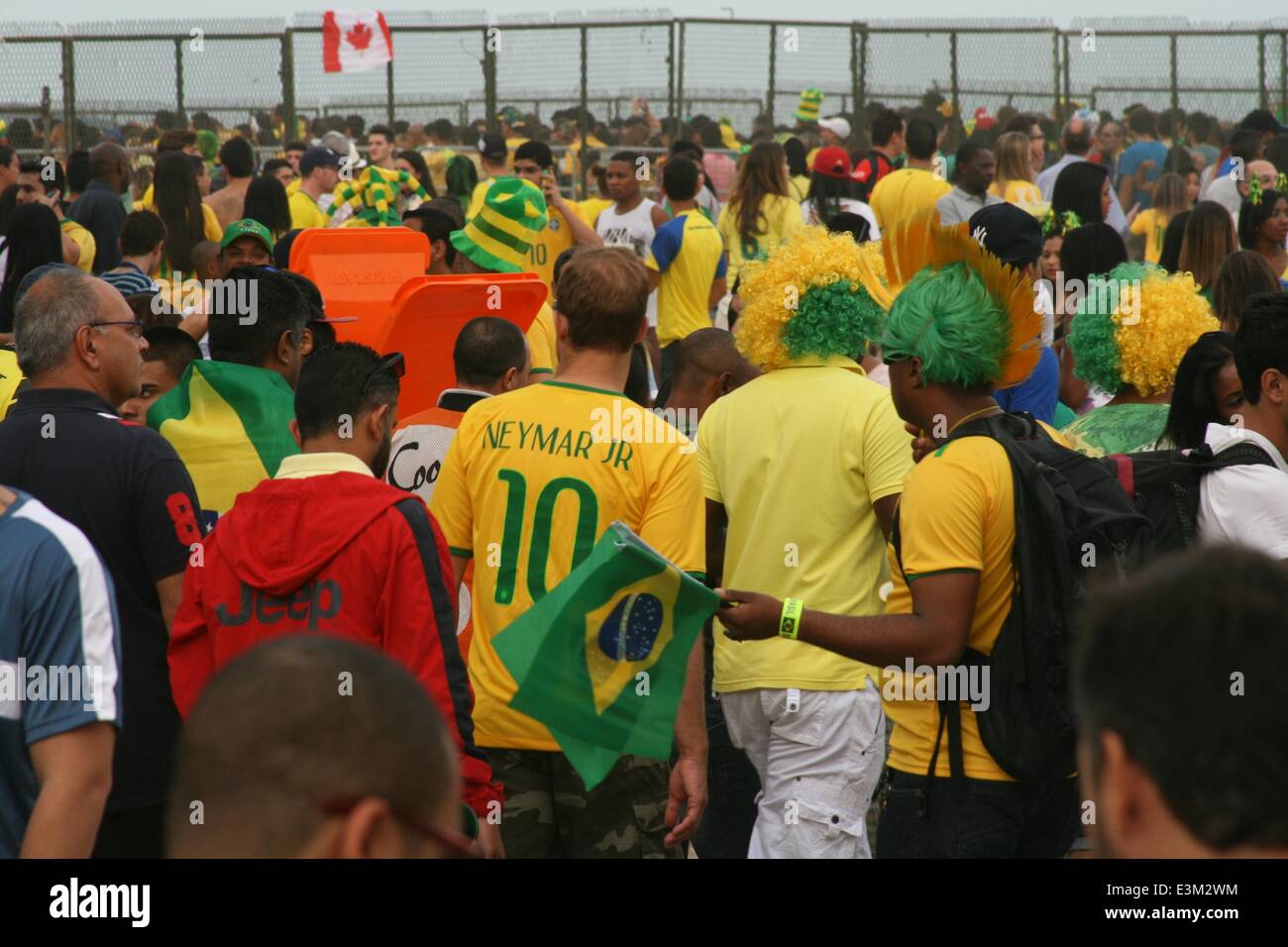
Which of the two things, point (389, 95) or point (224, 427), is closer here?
point (224, 427)

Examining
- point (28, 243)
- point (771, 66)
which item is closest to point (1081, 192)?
point (28, 243)

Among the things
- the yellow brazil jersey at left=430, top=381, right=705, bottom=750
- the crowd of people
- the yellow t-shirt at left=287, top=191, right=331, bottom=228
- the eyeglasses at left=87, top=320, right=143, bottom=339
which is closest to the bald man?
the yellow t-shirt at left=287, top=191, right=331, bottom=228

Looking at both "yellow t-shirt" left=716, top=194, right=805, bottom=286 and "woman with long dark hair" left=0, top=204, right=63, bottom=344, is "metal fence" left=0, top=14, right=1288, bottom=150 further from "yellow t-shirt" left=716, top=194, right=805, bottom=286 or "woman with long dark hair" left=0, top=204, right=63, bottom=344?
"woman with long dark hair" left=0, top=204, right=63, bottom=344

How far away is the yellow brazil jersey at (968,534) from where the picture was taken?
3.45m

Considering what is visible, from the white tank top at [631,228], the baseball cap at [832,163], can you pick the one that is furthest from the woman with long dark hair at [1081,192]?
the white tank top at [631,228]

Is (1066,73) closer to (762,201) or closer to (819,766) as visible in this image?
(762,201)

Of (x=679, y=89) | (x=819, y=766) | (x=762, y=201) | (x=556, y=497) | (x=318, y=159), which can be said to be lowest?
(x=819, y=766)

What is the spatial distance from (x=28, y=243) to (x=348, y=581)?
17.2 ft

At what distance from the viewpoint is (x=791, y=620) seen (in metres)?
3.65

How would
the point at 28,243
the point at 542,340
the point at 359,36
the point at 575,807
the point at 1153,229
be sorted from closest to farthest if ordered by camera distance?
the point at 575,807 → the point at 542,340 → the point at 28,243 → the point at 1153,229 → the point at 359,36

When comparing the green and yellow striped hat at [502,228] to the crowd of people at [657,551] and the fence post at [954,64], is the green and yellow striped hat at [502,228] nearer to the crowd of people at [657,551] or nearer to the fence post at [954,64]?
the crowd of people at [657,551]

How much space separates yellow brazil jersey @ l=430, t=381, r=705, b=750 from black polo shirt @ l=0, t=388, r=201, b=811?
0.80m
